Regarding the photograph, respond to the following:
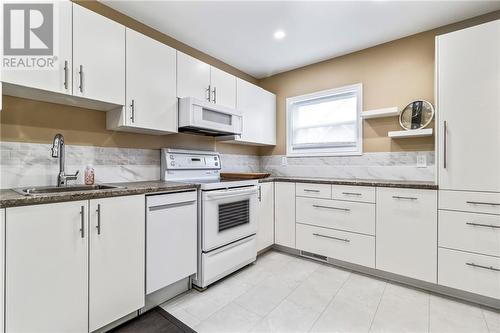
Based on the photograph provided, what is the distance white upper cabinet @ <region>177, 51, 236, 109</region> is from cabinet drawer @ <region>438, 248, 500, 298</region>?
8.35 ft

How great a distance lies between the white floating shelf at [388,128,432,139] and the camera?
93.2 inches

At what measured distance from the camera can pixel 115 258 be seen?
1.57 meters

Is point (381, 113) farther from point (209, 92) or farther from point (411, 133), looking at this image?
point (209, 92)

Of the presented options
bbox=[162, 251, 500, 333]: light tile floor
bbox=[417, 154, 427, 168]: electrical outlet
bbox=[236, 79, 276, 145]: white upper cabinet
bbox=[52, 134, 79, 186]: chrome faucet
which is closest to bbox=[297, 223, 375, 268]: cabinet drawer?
bbox=[162, 251, 500, 333]: light tile floor

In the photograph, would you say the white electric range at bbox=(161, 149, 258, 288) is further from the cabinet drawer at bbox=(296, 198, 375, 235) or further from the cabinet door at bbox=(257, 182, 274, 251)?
the cabinet drawer at bbox=(296, 198, 375, 235)

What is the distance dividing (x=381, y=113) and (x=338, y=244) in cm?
150

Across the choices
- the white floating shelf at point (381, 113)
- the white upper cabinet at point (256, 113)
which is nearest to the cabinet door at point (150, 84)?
the white upper cabinet at point (256, 113)

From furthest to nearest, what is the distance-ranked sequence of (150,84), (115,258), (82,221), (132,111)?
1. (150,84)
2. (132,111)
3. (115,258)
4. (82,221)

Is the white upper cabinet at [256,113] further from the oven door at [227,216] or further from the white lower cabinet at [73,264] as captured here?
the white lower cabinet at [73,264]

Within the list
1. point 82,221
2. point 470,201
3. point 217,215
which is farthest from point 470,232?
point 82,221

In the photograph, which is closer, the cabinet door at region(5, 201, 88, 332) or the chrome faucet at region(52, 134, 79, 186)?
the cabinet door at region(5, 201, 88, 332)

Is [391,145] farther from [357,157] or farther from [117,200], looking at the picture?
[117,200]

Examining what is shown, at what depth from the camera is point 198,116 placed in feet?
7.58

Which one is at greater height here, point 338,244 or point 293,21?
point 293,21
